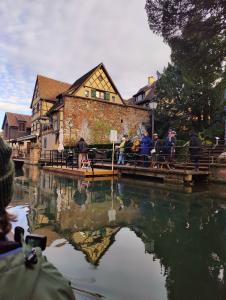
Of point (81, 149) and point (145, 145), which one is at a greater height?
point (145, 145)

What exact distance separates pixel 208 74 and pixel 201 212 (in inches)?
275

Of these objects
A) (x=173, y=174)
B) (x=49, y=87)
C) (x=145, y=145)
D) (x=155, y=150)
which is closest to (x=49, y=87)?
(x=49, y=87)

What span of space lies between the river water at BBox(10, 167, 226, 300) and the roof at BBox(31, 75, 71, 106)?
29.9 m

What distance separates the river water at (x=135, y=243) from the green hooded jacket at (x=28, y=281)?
2.08 metres

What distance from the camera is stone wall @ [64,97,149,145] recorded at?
2988cm

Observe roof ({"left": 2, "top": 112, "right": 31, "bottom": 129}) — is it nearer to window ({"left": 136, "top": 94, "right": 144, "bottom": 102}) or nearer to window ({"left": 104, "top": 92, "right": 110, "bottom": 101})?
window ({"left": 136, "top": 94, "right": 144, "bottom": 102})

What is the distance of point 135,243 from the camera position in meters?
4.40

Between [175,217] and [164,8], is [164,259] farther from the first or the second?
[164,8]

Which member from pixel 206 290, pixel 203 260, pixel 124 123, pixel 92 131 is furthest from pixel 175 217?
pixel 124 123

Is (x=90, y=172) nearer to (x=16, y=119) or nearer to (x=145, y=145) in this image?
(x=145, y=145)

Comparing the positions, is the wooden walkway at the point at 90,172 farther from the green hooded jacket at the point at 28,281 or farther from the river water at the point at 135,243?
the green hooded jacket at the point at 28,281

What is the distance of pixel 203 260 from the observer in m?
3.69

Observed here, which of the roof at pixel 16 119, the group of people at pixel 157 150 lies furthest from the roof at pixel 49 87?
the group of people at pixel 157 150

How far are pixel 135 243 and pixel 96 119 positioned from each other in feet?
90.9
